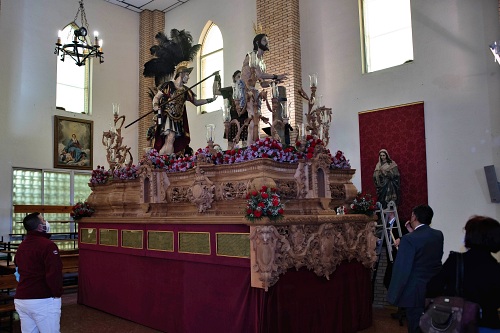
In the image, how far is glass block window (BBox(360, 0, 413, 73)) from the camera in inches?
444

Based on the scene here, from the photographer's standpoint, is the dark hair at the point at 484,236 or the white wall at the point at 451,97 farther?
Result: the white wall at the point at 451,97

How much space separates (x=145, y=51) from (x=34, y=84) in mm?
4646

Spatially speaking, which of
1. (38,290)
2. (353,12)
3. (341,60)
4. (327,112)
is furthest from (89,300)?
(353,12)

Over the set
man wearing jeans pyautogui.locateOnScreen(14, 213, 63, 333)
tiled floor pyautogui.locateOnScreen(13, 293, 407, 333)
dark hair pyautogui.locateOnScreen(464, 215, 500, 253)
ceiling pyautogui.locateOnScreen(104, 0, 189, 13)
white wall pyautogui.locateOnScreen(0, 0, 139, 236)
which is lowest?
tiled floor pyautogui.locateOnScreen(13, 293, 407, 333)

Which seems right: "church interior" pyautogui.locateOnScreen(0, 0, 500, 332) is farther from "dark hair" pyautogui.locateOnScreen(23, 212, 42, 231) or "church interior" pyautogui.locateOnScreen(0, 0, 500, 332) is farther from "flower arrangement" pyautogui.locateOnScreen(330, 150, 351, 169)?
"dark hair" pyautogui.locateOnScreen(23, 212, 42, 231)

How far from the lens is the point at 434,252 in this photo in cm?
417

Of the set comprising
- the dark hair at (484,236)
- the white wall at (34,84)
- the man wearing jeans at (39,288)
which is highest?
the white wall at (34,84)

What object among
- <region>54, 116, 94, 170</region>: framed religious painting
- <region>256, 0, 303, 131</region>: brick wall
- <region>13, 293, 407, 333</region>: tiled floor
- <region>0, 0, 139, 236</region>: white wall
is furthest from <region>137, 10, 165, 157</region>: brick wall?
<region>13, 293, 407, 333</region>: tiled floor

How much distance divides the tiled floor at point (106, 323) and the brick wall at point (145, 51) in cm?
1013

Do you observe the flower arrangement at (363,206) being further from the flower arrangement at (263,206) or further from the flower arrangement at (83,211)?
the flower arrangement at (83,211)

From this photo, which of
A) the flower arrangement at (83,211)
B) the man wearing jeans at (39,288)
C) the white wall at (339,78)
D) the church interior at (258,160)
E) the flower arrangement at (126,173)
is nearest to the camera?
the man wearing jeans at (39,288)

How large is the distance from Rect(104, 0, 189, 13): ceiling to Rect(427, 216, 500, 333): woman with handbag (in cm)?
1605

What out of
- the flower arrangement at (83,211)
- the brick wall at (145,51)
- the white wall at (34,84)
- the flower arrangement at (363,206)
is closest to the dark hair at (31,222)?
the flower arrangement at (363,206)

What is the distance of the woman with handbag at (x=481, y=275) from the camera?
2.98 metres
